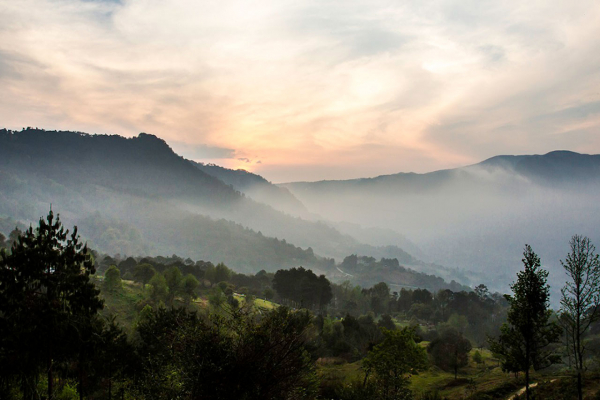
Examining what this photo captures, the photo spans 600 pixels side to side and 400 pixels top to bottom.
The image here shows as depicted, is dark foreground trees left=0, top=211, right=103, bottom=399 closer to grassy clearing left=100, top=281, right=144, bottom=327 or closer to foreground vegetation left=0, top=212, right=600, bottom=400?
foreground vegetation left=0, top=212, right=600, bottom=400

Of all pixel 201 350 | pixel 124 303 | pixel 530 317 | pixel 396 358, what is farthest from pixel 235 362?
pixel 124 303

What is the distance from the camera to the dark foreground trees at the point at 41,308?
71.2 feet

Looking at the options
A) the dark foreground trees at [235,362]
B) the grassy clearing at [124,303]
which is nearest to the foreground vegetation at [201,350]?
the dark foreground trees at [235,362]

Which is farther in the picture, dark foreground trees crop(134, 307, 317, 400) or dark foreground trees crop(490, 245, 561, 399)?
dark foreground trees crop(490, 245, 561, 399)

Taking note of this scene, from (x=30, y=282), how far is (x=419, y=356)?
33.3 m

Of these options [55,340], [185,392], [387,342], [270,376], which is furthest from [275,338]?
[387,342]

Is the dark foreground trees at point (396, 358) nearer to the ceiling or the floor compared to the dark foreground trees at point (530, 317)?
nearer to the floor

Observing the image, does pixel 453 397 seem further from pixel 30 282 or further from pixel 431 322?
pixel 431 322

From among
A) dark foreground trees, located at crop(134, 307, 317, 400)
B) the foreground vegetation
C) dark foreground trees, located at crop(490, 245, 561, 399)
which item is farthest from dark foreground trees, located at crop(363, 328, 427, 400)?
dark foreground trees, located at crop(134, 307, 317, 400)

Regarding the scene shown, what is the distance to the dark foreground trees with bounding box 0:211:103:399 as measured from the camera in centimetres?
2169

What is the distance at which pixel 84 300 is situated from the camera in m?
25.3

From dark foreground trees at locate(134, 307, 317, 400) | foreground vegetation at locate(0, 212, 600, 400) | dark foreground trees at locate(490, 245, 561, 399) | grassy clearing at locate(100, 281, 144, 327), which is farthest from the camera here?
grassy clearing at locate(100, 281, 144, 327)

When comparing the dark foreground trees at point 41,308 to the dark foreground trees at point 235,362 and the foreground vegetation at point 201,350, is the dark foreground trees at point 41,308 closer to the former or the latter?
the foreground vegetation at point 201,350

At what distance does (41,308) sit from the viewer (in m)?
22.6
